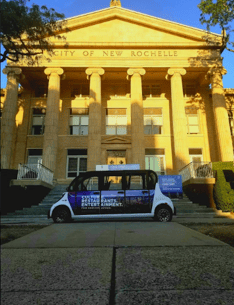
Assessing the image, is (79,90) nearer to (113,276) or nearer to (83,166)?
(83,166)

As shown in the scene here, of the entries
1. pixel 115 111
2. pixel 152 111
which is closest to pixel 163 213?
pixel 115 111

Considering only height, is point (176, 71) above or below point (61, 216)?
above

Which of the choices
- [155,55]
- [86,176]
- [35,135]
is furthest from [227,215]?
[35,135]

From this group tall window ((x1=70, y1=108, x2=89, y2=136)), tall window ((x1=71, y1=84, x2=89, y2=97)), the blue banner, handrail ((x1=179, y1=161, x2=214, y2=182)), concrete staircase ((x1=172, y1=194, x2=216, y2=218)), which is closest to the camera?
concrete staircase ((x1=172, y1=194, x2=216, y2=218))

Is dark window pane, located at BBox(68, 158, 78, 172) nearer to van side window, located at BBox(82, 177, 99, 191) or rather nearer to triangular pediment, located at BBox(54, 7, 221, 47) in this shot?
triangular pediment, located at BBox(54, 7, 221, 47)

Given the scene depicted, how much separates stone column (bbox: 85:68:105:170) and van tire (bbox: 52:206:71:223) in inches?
439

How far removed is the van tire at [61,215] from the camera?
336 inches

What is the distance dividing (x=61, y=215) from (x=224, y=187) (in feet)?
30.1

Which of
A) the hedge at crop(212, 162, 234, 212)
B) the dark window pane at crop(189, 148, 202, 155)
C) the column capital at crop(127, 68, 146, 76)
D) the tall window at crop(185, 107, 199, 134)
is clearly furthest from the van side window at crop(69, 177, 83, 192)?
the tall window at crop(185, 107, 199, 134)

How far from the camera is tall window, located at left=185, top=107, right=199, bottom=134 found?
25250mm

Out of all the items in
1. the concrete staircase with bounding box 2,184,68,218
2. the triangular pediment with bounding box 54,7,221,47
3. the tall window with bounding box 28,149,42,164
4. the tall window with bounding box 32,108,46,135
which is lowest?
the concrete staircase with bounding box 2,184,68,218

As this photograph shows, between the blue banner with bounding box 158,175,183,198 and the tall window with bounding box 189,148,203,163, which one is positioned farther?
the tall window with bounding box 189,148,203,163

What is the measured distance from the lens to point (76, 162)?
79.6 ft

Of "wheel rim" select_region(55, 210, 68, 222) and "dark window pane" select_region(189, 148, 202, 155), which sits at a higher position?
"dark window pane" select_region(189, 148, 202, 155)
